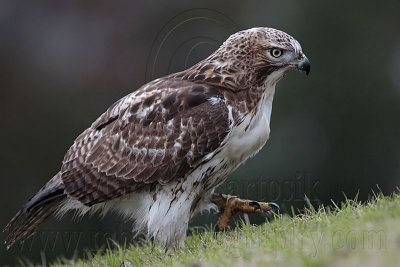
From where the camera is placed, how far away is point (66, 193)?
9266 millimetres

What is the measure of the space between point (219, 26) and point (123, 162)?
971 cm

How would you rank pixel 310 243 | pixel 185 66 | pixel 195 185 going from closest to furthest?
pixel 310 243 < pixel 195 185 < pixel 185 66

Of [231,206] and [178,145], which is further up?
[178,145]

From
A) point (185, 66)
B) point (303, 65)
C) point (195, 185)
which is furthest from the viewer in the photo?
point (185, 66)

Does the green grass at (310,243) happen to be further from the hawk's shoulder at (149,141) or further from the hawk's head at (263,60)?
the hawk's head at (263,60)

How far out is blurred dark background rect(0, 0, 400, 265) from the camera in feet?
55.2

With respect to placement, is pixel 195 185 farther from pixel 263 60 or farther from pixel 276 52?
pixel 276 52

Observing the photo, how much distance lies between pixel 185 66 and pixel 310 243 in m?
11.1

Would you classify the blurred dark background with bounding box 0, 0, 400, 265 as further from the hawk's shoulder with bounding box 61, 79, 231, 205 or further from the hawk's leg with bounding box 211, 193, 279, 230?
the hawk's shoulder with bounding box 61, 79, 231, 205

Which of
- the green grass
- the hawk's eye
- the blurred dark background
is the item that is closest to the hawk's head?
Answer: the hawk's eye

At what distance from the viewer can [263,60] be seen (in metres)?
9.03

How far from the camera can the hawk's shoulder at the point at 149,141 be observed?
870 cm

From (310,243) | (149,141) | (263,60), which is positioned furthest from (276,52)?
(310,243)

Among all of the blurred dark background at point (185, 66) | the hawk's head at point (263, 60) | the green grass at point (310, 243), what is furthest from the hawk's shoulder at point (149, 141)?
the blurred dark background at point (185, 66)
